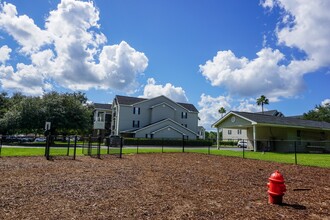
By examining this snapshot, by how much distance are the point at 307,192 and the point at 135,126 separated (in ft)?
135

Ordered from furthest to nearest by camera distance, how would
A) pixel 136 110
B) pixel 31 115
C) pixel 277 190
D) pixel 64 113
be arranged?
pixel 136 110 < pixel 64 113 < pixel 31 115 < pixel 277 190

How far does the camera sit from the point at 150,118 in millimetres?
48812

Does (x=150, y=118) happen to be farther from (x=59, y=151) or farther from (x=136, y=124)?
(x=59, y=151)

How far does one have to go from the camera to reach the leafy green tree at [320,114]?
6241 cm

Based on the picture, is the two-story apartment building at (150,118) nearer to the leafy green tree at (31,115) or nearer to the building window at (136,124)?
the building window at (136,124)

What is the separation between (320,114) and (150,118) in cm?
4158

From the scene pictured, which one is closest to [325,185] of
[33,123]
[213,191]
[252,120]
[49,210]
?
[213,191]

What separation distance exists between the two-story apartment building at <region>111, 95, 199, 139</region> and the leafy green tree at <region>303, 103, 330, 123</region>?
31261 millimetres

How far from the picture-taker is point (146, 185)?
309 inches

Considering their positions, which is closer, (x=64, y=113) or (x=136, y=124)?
(x=64, y=113)

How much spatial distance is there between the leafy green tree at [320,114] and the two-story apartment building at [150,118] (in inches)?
1231

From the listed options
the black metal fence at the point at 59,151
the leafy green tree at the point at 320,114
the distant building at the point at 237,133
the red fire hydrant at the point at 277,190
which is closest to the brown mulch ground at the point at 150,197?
the red fire hydrant at the point at 277,190

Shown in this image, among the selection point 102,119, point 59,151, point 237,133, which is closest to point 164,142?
point 102,119

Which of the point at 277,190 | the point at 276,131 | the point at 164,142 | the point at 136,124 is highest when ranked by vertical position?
the point at 136,124
